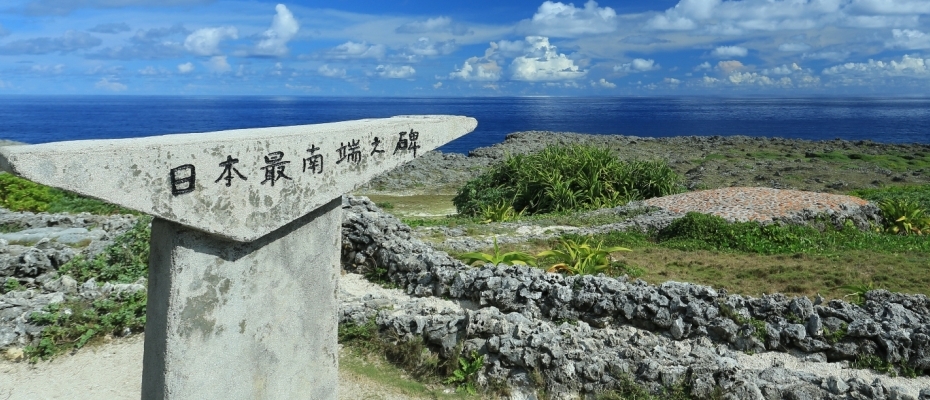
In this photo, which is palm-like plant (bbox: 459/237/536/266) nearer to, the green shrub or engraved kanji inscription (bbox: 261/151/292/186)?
engraved kanji inscription (bbox: 261/151/292/186)

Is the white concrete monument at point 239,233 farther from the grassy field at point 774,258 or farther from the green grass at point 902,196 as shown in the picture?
the green grass at point 902,196

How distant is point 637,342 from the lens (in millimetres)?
7672

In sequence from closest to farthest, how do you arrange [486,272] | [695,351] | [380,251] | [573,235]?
[695,351], [486,272], [380,251], [573,235]

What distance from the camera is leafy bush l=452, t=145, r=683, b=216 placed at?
62.3 ft

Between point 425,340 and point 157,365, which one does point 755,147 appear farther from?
point 157,365

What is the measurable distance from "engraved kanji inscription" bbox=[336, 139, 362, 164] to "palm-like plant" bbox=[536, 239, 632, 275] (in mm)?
6081

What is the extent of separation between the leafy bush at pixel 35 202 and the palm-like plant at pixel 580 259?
34.8ft

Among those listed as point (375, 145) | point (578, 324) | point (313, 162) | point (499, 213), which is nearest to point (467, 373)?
point (578, 324)

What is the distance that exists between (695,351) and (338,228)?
161 inches

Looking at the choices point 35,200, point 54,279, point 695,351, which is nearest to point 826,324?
point 695,351

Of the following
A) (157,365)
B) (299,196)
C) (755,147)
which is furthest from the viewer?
(755,147)

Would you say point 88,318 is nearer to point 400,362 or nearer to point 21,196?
point 400,362

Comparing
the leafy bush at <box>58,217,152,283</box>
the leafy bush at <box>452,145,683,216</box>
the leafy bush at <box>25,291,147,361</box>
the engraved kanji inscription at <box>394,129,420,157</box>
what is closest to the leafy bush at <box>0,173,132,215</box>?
the leafy bush at <box>58,217,152,283</box>

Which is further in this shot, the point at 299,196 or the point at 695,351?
the point at 695,351
